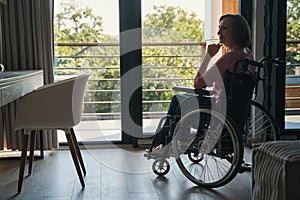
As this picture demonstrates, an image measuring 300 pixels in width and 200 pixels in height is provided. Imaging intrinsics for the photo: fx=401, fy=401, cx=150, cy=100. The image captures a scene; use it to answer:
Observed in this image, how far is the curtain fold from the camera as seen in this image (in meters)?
3.33

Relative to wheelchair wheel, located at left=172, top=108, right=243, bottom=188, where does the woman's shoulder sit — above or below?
above

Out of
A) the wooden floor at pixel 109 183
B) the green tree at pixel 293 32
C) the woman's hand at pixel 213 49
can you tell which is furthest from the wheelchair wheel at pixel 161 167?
the green tree at pixel 293 32

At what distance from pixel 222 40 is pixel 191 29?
1357 mm

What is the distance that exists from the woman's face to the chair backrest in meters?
1.00

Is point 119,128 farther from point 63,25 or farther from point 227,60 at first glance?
point 227,60

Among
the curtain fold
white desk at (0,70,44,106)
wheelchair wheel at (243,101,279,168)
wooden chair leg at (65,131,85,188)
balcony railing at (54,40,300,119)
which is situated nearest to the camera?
white desk at (0,70,44,106)

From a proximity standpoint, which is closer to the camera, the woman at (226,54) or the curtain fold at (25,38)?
the woman at (226,54)

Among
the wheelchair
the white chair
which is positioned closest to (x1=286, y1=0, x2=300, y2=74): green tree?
the wheelchair

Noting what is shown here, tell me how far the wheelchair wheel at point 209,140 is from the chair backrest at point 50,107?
28.2 inches

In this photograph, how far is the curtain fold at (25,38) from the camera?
10.9ft

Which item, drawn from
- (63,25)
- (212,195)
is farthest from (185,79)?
(212,195)

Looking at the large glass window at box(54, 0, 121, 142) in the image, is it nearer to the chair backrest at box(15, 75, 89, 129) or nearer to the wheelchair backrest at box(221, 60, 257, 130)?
the chair backrest at box(15, 75, 89, 129)

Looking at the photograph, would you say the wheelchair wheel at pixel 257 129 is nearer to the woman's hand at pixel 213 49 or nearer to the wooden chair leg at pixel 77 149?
the woman's hand at pixel 213 49

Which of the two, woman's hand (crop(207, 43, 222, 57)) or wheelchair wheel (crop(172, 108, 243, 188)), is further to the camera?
woman's hand (crop(207, 43, 222, 57))
